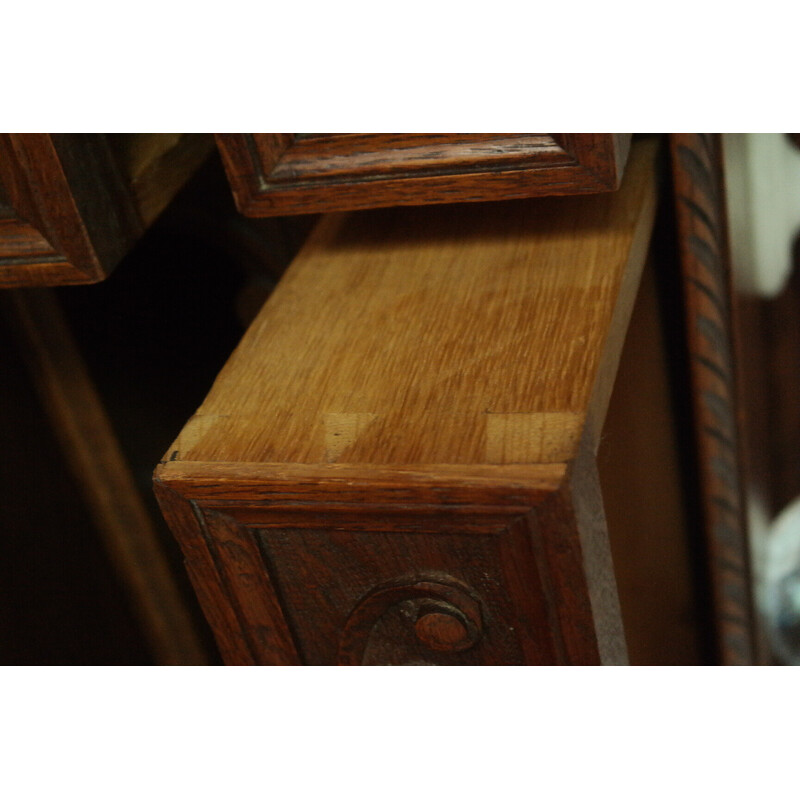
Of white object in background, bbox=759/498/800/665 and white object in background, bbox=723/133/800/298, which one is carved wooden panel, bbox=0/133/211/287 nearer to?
white object in background, bbox=723/133/800/298

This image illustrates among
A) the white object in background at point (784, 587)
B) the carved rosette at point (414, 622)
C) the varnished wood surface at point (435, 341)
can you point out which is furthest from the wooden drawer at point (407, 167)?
the white object in background at point (784, 587)

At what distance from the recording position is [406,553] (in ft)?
1.18

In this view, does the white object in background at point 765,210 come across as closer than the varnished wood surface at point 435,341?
No

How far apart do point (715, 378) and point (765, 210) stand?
0.14 meters

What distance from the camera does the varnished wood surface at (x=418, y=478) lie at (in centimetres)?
34

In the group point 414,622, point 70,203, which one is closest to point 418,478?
point 414,622

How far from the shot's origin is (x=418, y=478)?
338mm

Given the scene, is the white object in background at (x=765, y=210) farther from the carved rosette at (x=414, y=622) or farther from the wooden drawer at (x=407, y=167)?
the carved rosette at (x=414, y=622)

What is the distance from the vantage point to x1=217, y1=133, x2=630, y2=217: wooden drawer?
401 mm

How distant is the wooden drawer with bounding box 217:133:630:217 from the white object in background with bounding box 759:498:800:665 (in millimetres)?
401

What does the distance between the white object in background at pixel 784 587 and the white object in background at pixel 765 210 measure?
17 cm

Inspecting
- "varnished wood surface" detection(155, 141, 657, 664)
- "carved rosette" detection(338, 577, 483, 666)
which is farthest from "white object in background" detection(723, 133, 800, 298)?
"carved rosette" detection(338, 577, 483, 666)

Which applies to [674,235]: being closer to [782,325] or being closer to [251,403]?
[782,325]
